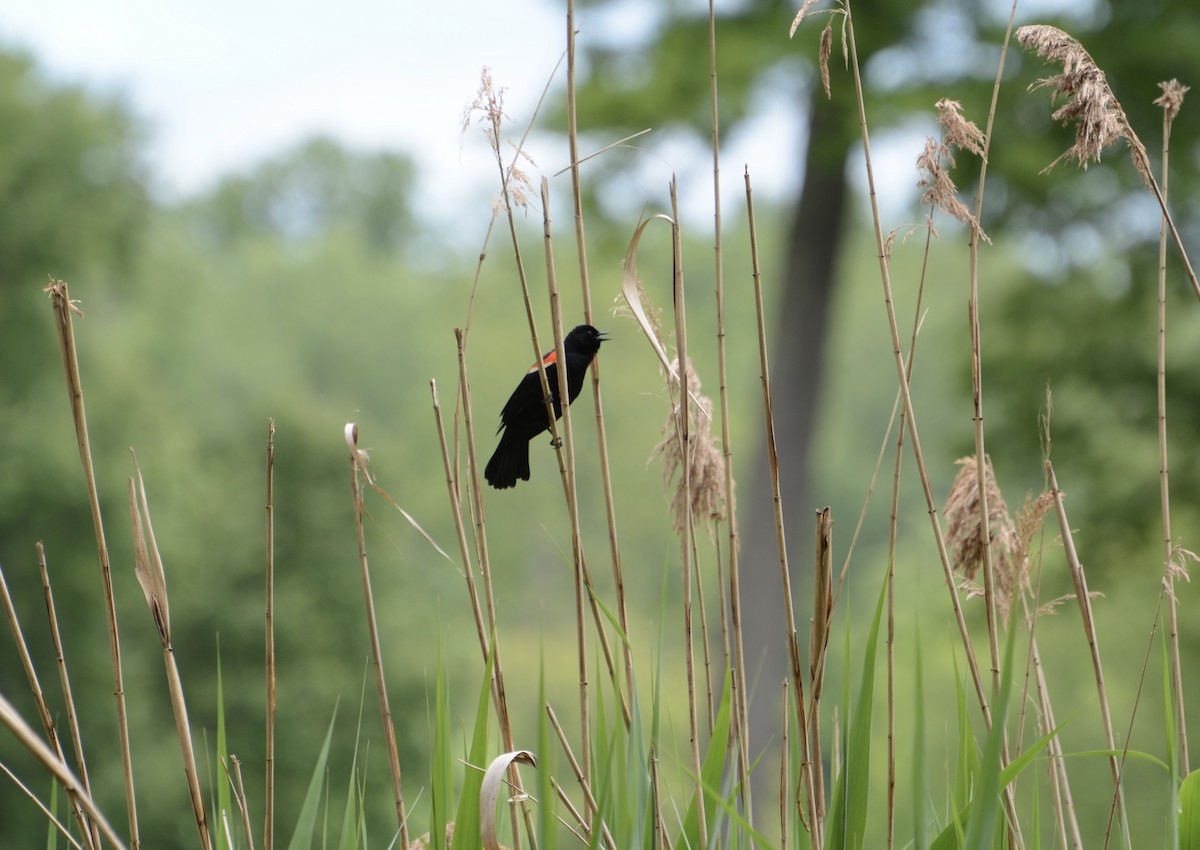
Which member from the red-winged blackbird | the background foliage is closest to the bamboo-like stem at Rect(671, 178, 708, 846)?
the red-winged blackbird

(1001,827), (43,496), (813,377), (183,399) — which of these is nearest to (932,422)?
(183,399)

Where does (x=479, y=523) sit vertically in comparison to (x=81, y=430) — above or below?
below

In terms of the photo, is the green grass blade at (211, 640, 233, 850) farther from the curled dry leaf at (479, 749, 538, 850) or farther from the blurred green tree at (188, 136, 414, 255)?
the blurred green tree at (188, 136, 414, 255)

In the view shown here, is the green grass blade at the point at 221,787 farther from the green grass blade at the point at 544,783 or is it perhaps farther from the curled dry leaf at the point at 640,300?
the curled dry leaf at the point at 640,300

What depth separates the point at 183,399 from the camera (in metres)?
20.7

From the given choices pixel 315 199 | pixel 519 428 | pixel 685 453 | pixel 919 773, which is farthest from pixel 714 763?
pixel 315 199

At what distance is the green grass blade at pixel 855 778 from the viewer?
159 cm

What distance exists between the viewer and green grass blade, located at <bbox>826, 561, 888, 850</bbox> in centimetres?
159

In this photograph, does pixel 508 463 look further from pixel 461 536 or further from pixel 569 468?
pixel 569 468

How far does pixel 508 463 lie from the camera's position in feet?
6.97

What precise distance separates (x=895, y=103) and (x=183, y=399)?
16.1 meters

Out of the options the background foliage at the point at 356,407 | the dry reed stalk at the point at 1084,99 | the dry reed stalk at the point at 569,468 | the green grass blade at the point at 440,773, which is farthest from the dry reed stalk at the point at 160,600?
the background foliage at the point at 356,407

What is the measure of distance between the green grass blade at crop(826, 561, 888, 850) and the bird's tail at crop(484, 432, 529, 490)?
75cm

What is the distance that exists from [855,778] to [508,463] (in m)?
0.86
